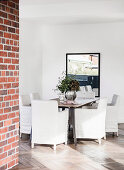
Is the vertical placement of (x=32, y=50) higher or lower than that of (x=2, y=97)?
higher

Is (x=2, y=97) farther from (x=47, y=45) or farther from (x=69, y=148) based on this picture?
(x=47, y=45)

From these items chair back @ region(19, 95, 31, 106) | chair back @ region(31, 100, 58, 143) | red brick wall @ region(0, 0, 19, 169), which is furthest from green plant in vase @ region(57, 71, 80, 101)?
red brick wall @ region(0, 0, 19, 169)

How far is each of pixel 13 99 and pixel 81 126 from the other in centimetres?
192

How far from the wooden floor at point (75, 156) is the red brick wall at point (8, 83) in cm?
33

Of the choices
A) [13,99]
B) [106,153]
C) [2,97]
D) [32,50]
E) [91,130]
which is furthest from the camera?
[32,50]

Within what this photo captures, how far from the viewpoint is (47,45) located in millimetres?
9172

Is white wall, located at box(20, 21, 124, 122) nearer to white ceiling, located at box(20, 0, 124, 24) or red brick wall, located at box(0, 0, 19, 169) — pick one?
white ceiling, located at box(20, 0, 124, 24)

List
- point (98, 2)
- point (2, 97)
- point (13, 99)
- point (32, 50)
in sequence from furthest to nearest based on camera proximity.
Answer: point (32, 50), point (98, 2), point (13, 99), point (2, 97)

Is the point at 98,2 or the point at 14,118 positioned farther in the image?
the point at 98,2

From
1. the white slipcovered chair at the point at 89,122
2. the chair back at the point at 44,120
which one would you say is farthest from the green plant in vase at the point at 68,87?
the chair back at the point at 44,120

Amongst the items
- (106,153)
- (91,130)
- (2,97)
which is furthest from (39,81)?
(2,97)

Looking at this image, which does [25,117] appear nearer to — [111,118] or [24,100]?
[24,100]

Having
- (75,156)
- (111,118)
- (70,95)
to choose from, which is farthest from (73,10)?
(75,156)

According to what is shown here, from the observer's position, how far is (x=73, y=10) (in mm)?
7328
